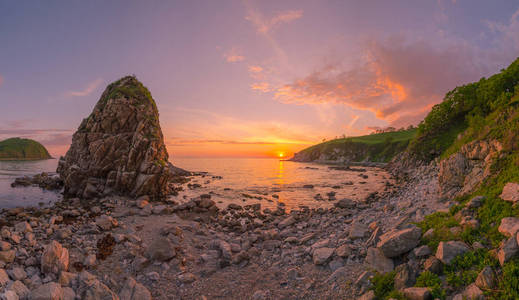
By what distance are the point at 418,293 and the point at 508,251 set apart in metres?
2.77

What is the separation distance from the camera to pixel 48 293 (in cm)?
849

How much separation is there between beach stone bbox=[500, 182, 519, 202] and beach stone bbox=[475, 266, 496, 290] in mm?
4236

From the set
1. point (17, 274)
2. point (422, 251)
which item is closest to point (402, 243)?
point (422, 251)

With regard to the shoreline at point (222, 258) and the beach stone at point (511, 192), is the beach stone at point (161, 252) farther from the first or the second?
the beach stone at point (511, 192)

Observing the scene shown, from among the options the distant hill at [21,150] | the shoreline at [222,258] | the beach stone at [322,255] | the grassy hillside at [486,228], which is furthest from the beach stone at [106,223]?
the distant hill at [21,150]

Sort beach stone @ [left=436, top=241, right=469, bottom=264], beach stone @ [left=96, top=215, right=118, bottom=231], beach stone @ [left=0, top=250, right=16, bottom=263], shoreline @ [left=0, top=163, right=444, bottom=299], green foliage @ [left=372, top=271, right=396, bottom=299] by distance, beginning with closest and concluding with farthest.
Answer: beach stone @ [left=436, top=241, right=469, bottom=264], green foliage @ [left=372, top=271, right=396, bottom=299], shoreline @ [left=0, top=163, right=444, bottom=299], beach stone @ [left=0, top=250, right=16, bottom=263], beach stone @ [left=96, top=215, right=118, bottom=231]

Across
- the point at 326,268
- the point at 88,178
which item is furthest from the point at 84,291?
the point at 88,178

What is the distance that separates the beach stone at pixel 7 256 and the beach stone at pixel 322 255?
1661 cm

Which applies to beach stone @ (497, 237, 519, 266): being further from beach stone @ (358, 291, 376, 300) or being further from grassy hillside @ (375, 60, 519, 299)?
beach stone @ (358, 291, 376, 300)

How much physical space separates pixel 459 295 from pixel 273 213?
69.0 ft

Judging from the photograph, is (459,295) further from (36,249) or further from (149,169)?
(149,169)

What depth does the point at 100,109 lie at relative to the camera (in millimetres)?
39844

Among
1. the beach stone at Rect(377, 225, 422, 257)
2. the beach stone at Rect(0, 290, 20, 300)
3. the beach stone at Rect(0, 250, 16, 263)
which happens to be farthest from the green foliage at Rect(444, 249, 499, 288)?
the beach stone at Rect(0, 250, 16, 263)

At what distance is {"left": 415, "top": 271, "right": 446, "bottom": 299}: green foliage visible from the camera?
6.14m
